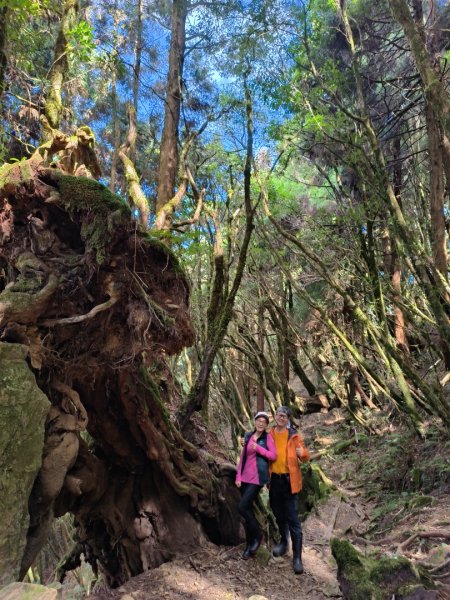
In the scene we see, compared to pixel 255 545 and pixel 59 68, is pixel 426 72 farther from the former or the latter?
pixel 255 545

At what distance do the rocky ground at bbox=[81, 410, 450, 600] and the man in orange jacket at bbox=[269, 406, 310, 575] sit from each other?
328 mm

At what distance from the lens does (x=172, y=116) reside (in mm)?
7242

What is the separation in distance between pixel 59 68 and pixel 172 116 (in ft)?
6.31

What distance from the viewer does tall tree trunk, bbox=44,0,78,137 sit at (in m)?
5.45

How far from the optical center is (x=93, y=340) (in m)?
3.83

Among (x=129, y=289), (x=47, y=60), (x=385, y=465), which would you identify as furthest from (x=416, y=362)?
(x=47, y=60)

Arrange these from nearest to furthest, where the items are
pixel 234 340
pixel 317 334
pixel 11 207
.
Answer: pixel 11 207
pixel 234 340
pixel 317 334

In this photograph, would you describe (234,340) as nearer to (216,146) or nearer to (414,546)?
(216,146)

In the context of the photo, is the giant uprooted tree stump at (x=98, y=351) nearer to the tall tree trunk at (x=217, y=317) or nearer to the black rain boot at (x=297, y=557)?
the tall tree trunk at (x=217, y=317)

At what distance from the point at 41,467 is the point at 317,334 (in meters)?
10.8

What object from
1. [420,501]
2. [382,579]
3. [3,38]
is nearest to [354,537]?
[420,501]

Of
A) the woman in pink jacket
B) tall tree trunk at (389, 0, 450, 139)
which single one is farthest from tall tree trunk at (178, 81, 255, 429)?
tall tree trunk at (389, 0, 450, 139)

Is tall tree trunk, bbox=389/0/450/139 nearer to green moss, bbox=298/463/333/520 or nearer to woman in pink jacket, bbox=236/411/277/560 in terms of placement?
woman in pink jacket, bbox=236/411/277/560

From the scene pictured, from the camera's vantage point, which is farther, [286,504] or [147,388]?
[147,388]
